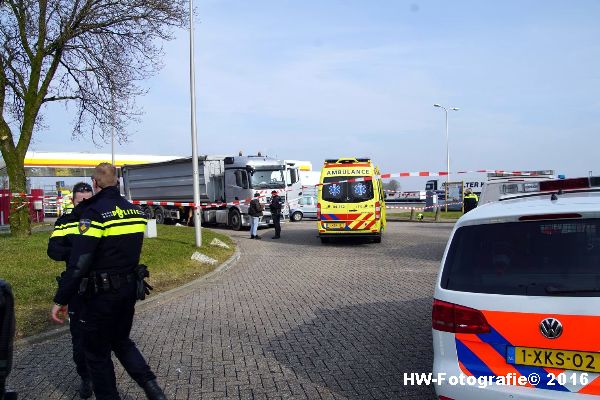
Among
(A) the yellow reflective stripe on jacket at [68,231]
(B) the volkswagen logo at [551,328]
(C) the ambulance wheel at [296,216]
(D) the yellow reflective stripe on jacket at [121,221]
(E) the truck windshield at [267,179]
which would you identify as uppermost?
(E) the truck windshield at [267,179]

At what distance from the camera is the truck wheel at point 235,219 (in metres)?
23.9

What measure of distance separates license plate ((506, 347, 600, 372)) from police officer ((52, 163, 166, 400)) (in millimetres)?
2588

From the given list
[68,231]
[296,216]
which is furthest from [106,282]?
[296,216]

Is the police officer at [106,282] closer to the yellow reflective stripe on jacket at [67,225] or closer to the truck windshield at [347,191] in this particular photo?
the yellow reflective stripe on jacket at [67,225]

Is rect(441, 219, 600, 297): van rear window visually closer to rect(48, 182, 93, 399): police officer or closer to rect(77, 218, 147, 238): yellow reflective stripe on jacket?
rect(77, 218, 147, 238): yellow reflective stripe on jacket

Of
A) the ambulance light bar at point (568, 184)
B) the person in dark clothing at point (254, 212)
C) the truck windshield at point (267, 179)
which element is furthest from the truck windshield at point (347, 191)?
the ambulance light bar at point (568, 184)

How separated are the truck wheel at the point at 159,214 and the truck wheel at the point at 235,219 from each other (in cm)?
481

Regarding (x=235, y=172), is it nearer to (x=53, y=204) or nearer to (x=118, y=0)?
(x=118, y=0)

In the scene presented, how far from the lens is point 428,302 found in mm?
8086

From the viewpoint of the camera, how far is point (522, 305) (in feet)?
10.5

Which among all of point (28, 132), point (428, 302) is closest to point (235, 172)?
point (28, 132)

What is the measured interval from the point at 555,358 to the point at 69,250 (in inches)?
144

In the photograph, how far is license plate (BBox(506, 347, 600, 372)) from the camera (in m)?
3.02

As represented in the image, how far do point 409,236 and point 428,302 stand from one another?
11928mm
